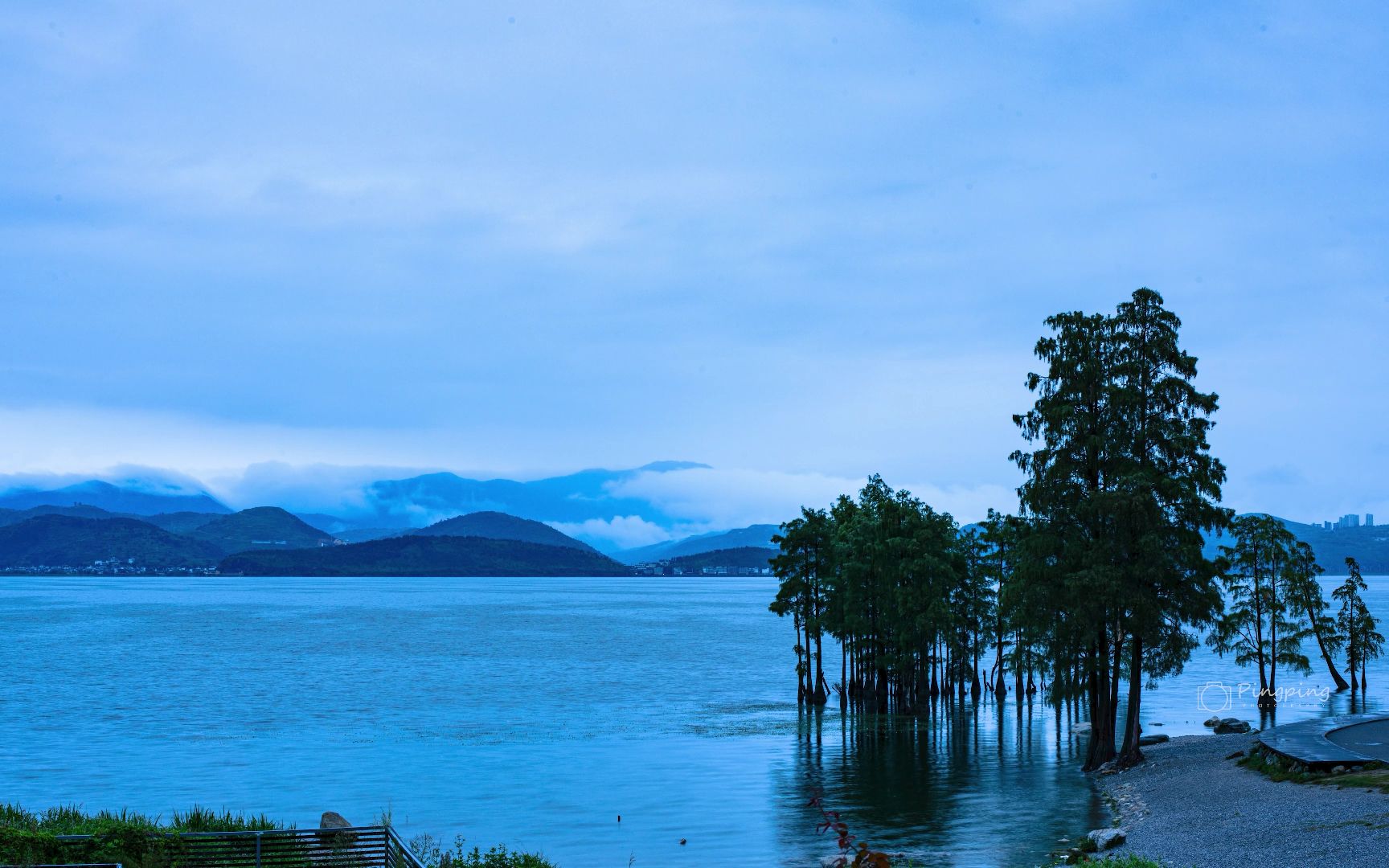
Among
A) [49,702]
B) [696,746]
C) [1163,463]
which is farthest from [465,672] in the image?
[1163,463]

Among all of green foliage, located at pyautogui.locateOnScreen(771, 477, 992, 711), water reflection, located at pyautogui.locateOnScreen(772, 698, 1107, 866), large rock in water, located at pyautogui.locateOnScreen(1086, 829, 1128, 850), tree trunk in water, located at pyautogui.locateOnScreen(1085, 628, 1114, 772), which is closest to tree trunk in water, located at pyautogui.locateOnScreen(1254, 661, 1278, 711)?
water reflection, located at pyautogui.locateOnScreen(772, 698, 1107, 866)

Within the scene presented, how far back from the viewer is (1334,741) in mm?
41750

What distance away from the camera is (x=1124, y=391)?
4644 centimetres

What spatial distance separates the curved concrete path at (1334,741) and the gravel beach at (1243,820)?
1412mm

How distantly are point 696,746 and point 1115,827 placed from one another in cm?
3131

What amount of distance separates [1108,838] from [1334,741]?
13.5m

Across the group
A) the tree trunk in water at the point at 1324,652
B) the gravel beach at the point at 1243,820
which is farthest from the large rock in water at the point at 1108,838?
the tree trunk in water at the point at 1324,652

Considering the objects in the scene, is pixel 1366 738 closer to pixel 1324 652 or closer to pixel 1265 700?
pixel 1265 700

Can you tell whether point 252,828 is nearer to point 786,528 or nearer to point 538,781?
point 538,781

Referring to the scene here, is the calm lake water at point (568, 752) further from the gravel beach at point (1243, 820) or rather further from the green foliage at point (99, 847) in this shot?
the green foliage at point (99, 847)

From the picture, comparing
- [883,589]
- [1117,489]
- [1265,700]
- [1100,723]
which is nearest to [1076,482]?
[1117,489]

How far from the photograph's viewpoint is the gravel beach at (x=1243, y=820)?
2672 centimetres

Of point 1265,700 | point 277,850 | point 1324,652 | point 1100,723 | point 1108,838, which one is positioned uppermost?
point 277,850

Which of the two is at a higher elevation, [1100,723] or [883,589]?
[883,589]
